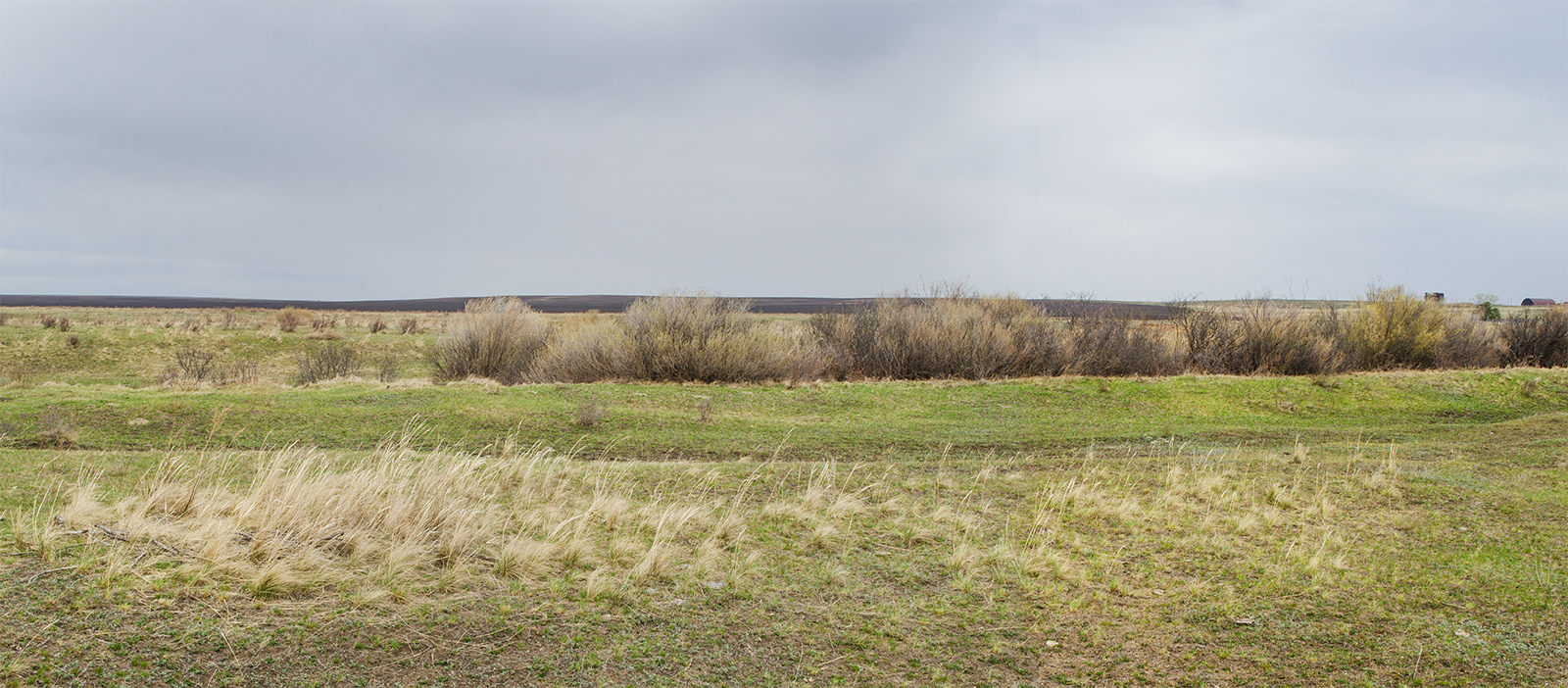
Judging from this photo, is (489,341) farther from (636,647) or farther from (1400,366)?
(1400,366)

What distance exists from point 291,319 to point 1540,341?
49984 millimetres

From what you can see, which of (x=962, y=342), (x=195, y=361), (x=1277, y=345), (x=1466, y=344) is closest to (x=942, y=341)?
(x=962, y=342)

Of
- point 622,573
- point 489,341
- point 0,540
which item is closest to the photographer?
point 0,540

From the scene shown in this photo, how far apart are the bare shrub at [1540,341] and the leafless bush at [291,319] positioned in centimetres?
4719

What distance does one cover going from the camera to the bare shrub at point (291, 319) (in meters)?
37.4

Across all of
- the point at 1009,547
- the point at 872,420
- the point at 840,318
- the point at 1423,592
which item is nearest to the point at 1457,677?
the point at 1423,592

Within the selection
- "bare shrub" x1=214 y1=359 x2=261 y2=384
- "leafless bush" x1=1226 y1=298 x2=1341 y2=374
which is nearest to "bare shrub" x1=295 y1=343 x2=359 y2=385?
"bare shrub" x1=214 y1=359 x2=261 y2=384

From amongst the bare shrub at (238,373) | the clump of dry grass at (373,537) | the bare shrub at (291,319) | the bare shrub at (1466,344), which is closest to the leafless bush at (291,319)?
the bare shrub at (291,319)

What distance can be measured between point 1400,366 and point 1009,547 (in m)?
27.7

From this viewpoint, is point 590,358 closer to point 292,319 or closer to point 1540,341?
point 292,319

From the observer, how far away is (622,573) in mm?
5625

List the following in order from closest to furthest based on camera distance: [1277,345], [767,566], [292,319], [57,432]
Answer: [767,566], [57,432], [1277,345], [292,319]

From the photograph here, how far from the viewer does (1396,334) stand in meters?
27.6

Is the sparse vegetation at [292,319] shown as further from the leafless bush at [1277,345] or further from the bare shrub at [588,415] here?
the leafless bush at [1277,345]
